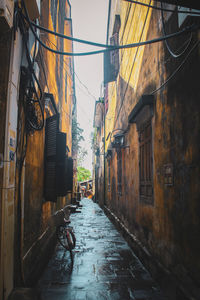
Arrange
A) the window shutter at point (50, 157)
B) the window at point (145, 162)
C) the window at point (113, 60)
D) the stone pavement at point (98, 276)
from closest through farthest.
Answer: the stone pavement at point (98, 276) < the window at point (145, 162) < the window shutter at point (50, 157) < the window at point (113, 60)

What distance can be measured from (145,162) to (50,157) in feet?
7.93

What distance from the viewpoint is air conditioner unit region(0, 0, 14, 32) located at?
266 centimetres

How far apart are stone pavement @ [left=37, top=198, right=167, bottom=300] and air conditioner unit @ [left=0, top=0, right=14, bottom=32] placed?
3.83 metres

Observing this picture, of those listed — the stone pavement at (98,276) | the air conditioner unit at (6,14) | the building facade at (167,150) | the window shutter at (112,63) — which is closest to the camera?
the air conditioner unit at (6,14)

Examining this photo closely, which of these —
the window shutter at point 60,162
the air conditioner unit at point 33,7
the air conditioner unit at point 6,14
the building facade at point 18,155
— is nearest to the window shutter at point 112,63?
the window shutter at point 60,162

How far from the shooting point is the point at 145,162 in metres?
5.58

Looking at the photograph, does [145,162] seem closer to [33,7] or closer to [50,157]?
[50,157]

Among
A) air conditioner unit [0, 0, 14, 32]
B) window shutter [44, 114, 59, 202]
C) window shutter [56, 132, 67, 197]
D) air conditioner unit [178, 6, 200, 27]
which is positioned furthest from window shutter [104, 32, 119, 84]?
air conditioner unit [0, 0, 14, 32]

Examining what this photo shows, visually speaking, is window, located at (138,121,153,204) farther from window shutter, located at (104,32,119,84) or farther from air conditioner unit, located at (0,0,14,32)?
window shutter, located at (104,32,119,84)

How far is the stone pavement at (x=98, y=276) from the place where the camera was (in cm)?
379

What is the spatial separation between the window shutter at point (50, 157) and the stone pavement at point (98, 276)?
161 cm

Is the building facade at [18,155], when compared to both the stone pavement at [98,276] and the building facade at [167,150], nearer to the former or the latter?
the stone pavement at [98,276]

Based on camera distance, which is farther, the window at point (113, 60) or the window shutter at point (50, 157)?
the window at point (113, 60)

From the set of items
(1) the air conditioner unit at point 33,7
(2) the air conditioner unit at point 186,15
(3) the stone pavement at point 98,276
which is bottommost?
(3) the stone pavement at point 98,276
